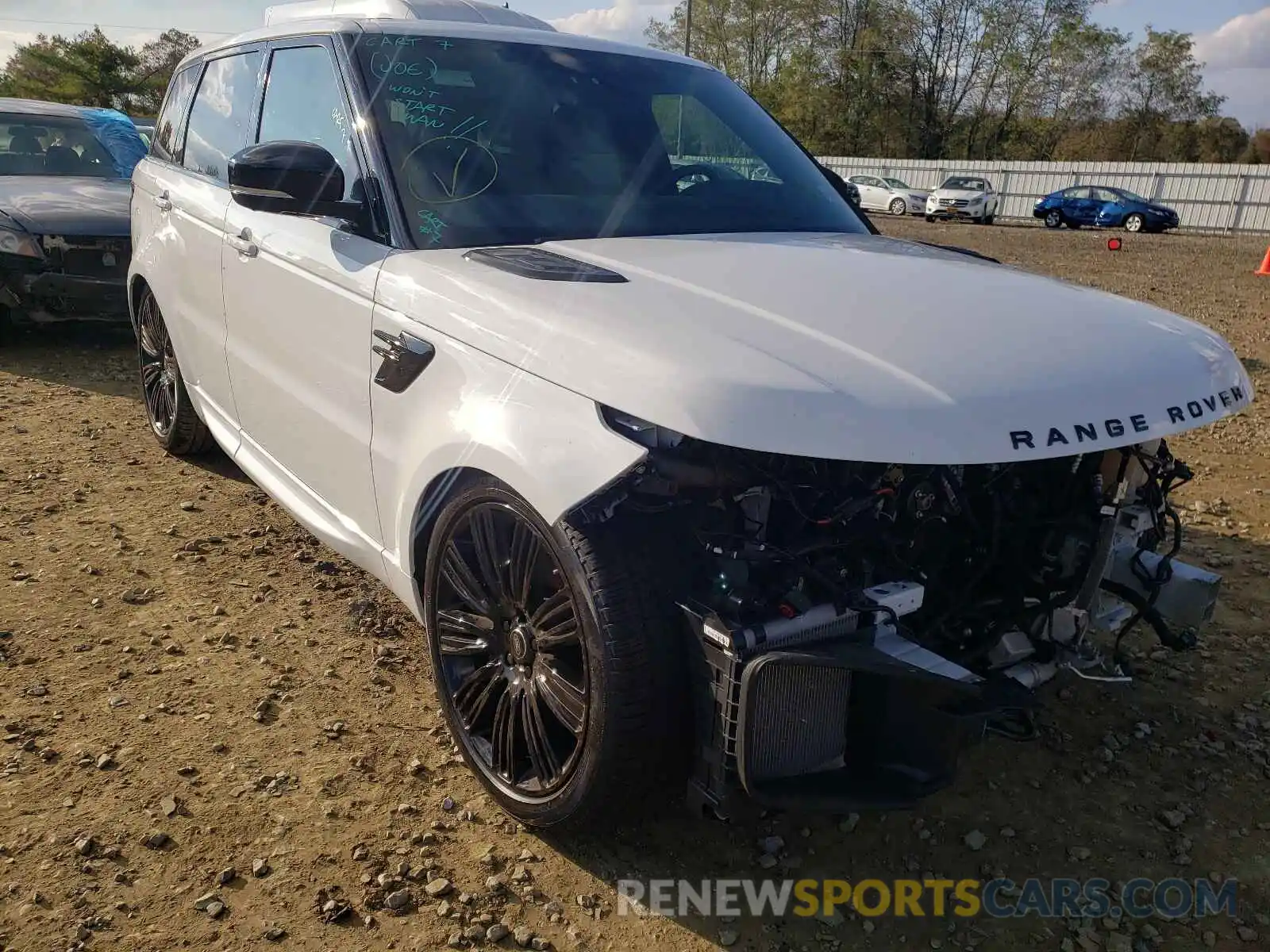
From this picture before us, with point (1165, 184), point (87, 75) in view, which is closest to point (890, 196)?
point (1165, 184)

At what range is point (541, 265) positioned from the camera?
2.37 m

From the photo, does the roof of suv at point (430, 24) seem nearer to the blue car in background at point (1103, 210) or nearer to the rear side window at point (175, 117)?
the rear side window at point (175, 117)

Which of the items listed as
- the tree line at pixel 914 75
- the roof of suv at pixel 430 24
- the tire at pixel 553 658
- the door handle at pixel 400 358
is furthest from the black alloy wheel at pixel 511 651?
the tree line at pixel 914 75

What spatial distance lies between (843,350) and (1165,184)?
119ft

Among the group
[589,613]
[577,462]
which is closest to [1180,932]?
[589,613]

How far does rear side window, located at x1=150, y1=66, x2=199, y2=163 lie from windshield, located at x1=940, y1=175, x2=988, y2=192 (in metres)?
27.8

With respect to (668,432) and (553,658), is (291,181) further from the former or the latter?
(553,658)

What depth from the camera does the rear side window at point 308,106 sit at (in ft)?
9.48

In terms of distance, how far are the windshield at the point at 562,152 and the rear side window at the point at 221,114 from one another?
104 centimetres

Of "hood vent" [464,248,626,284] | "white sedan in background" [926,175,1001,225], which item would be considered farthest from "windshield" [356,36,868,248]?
"white sedan in background" [926,175,1001,225]

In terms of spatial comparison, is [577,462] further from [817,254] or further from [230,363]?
[230,363]

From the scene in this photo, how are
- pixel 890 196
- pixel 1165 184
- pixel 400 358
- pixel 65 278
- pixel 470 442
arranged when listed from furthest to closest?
pixel 1165 184 → pixel 890 196 → pixel 65 278 → pixel 400 358 → pixel 470 442

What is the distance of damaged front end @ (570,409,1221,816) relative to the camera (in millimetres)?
1946

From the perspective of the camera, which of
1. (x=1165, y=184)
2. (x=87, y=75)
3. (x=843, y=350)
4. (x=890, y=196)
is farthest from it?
(x=87, y=75)
